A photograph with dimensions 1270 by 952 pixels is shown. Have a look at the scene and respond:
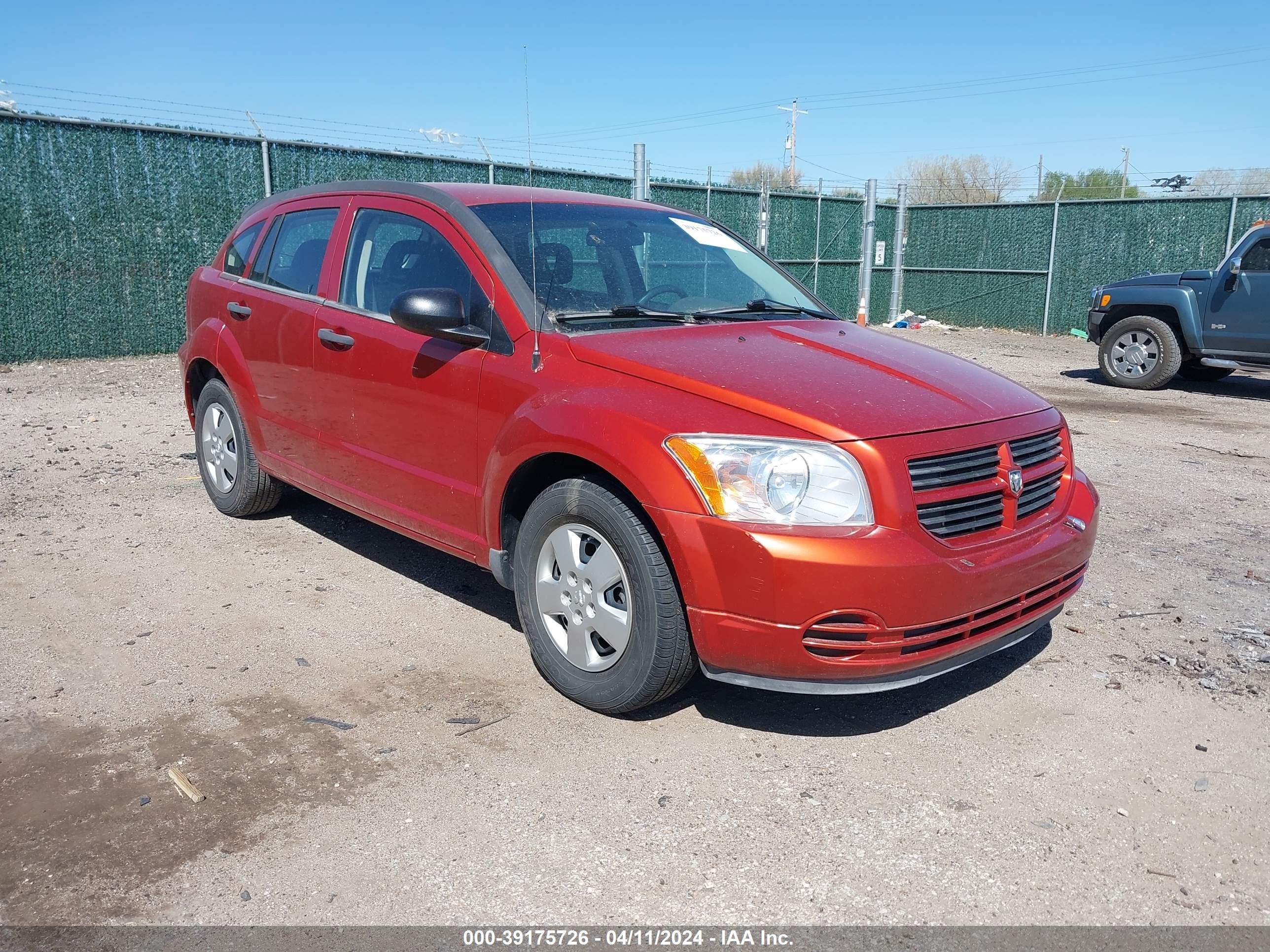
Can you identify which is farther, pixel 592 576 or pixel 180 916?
pixel 592 576

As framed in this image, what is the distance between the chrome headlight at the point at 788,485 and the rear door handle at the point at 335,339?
79.9 inches

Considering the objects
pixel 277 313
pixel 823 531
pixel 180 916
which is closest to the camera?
pixel 180 916

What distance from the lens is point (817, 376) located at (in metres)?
3.43

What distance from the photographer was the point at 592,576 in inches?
134

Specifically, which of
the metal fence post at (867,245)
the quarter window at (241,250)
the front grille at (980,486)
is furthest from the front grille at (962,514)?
the metal fence post at (867,245)

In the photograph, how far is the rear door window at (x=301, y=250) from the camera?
4777 millimetres

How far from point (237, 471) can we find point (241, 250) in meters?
1.22

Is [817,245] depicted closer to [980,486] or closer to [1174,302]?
[1174,302]

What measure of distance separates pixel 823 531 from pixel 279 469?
3226 mm

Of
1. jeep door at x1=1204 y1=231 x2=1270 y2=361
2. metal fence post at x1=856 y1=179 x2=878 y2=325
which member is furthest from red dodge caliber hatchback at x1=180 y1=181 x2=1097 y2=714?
metal fence post at x1=856 y1=179 x2=878 y2=325

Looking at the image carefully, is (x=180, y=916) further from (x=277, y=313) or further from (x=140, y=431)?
(x=140, y=431)

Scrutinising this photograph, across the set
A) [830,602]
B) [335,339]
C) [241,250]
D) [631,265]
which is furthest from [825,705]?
[241,250]

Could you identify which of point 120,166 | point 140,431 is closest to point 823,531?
point 140,431

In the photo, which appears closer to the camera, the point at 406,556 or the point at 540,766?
the point at 540,766
